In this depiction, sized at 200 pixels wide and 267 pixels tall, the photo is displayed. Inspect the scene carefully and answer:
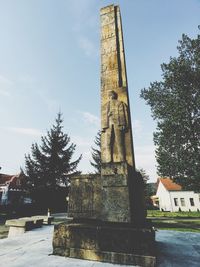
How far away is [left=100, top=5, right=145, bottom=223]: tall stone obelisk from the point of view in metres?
3.35

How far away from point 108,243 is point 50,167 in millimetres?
22616

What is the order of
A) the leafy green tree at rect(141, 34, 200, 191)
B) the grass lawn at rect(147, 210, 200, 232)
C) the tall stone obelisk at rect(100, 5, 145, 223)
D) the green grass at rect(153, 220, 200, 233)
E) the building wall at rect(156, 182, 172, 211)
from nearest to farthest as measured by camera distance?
the tall stone obelisk at rect(100, 5, 145, 223) < the green grass at rect(153, 220, 200, 233) < the grass lawn at rect(147, 210, 200, 232) < the leafy green tree at rect(141, 34, 200, 191) < the building wall at rect(156, 182, 172, 211)

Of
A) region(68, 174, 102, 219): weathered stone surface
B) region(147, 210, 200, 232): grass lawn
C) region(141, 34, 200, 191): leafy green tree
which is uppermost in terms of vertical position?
region(141, 34, 200, 191): leafy green tree

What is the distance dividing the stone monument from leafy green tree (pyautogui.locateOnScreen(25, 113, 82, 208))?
21.2m

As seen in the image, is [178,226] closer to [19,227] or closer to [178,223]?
[178,223]

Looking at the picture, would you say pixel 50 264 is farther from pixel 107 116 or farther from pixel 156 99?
pixel 156 99

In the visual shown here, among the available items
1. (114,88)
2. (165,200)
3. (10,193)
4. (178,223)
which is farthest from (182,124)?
(165,200)

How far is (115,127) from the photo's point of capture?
4.19 meters

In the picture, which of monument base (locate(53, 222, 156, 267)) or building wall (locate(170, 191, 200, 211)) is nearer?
monument base (locate(53, 222, 156, 267))

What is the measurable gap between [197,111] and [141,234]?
16801 mm

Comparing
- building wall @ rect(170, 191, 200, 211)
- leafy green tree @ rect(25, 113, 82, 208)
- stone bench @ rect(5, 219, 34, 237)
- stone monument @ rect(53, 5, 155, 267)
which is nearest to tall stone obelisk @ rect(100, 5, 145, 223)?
stone monument @ rect(53, 5, 155, 267)

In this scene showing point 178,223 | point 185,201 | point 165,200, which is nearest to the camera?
point 178,223

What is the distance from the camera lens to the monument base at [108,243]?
2.83 metres

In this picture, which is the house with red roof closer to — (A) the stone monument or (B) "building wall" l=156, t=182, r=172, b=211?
(A) the stone monument
